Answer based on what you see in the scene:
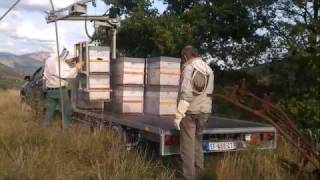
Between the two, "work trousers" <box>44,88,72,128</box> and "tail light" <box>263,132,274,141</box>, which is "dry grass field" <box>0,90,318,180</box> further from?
"work trousers" <box>44,88,72,128</box>

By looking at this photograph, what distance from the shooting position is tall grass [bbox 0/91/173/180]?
24.2ft

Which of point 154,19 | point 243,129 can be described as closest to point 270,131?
point 243,129

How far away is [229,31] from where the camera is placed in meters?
15.2

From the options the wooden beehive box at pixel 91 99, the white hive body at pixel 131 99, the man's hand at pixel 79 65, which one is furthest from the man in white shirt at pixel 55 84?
the white hive body at pixel 131 99

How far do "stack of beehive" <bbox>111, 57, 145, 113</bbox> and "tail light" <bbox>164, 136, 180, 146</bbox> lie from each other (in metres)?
2.88

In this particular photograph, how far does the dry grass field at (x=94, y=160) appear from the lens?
24.3 ft

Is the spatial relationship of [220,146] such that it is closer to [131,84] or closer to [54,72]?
[131,84]

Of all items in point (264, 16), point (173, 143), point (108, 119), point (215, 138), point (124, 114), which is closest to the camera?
point (173, 143)

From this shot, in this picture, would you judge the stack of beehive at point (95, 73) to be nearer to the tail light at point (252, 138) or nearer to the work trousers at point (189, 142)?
the tail light at point (252, 138)

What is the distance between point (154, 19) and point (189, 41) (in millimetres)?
1385

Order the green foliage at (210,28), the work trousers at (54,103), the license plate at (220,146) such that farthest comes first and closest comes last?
the green foliage at (210,28) → the work trousers at (54,103) → the license plate at (220,146)

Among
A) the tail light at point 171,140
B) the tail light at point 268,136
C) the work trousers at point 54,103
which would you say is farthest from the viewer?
the work trousers at point 54,103

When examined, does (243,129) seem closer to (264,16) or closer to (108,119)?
(108,119)

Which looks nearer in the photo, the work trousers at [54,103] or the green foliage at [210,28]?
the work trousers at [54,103]
